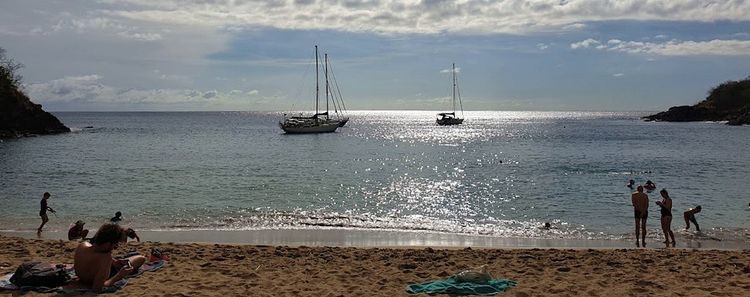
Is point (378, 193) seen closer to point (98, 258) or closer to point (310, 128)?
point (98, 258)

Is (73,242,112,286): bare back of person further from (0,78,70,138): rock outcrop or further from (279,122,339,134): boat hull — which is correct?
(279,122,339,134): boat hull

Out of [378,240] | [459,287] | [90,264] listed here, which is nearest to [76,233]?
[90,264]

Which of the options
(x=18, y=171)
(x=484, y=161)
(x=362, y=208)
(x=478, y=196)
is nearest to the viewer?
(x=362, y=208)

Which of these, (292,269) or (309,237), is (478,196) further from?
(292,269)

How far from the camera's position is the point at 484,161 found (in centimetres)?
4894

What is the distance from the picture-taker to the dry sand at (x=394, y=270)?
907 centimetres

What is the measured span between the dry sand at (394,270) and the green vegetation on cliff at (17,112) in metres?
74.1

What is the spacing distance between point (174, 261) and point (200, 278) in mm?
1732

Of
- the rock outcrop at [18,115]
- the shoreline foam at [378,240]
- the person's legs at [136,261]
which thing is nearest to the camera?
the person's legs at [136,261]

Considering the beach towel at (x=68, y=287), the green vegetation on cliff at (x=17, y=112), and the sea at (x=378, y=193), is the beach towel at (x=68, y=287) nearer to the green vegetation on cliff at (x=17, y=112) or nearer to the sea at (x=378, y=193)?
the sea at (x=378, y=193)

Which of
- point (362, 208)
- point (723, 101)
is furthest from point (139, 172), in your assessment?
point (723, 101)

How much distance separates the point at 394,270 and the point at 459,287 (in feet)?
6.63

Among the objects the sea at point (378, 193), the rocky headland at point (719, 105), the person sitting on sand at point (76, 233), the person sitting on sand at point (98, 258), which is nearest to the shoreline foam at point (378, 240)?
the sea at point (378, 193)

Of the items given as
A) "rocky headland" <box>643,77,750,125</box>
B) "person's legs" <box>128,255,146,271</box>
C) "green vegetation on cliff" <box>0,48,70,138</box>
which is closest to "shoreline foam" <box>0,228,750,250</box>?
"person's legs" <box>128,255,146,271</box>
